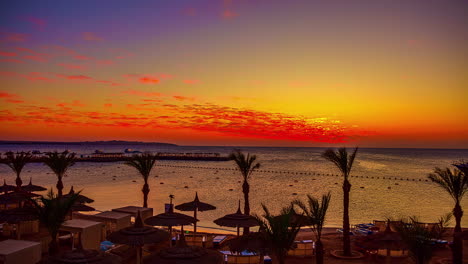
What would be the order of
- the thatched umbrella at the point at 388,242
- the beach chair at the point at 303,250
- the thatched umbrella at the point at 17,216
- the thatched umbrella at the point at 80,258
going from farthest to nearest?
the beach chair at the point at 303,250
the thatched umbrella at the point at 17,216
the thatched umbrella at the point at 388,242
the thatched umbrella at the point at 80,258

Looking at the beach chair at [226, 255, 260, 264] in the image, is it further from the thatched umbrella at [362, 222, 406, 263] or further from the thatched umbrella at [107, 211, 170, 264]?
the thatched umbrella at [362, 222, 406, 263]

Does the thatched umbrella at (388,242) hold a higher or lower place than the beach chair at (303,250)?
higher

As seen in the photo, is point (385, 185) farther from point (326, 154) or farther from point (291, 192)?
point (326, 154)

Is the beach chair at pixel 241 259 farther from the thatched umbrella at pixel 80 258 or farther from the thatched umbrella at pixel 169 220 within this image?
the thatched umbrella at pixel 80 258

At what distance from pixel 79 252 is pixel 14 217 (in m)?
8.73

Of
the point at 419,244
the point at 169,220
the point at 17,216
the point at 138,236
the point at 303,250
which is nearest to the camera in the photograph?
the point at 419,244

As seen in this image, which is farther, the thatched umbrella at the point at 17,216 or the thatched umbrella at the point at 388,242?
the thatched umbrella at the point at 17,216

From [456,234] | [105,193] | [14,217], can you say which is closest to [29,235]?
[14,217]

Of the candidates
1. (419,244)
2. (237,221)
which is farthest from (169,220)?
(419,244)

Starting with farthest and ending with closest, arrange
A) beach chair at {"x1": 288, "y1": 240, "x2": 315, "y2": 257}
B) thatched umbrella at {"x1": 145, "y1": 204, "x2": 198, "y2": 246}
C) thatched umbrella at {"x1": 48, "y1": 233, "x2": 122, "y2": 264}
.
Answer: beach chair at {"x1": 288, "y1": 240, "x2": 315, "y2": 257}, thatched umbrella at {"x1": 145, "y1": 204, "x2": 198, "y2": 246}, thatched umbrella at {"x1": 48, "y1": 233, "x2": 122, "y2": 264}

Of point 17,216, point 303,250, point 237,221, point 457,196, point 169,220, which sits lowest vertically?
point 303,250

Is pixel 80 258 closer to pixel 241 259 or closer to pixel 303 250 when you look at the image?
pixel 241 259

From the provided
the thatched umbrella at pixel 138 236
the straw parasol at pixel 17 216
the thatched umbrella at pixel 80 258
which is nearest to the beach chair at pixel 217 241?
the thatched umbrella at pixel 138 236

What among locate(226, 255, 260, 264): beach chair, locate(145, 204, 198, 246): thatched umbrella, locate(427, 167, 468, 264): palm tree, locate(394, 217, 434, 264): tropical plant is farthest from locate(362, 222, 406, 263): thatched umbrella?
locate(145, 204, 198, 246): thatched umbrella
